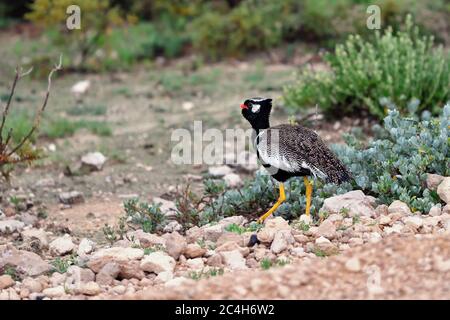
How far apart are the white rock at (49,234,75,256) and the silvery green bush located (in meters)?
0.92

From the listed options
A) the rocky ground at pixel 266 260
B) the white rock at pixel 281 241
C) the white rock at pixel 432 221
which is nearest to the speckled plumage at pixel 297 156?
the rocky ground at pixel 266 260

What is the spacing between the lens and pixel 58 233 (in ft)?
22.1

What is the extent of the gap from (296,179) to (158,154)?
2.59m

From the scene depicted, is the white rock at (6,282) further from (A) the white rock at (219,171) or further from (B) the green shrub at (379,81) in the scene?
(B) the green shrub at (379,81)

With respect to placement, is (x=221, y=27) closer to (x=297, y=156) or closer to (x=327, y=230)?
(x=297, y=156)

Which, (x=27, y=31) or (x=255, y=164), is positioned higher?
(x=27, y=31)

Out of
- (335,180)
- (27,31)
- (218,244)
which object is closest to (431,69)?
(335,180)

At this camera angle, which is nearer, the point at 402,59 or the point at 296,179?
the point at 296,179

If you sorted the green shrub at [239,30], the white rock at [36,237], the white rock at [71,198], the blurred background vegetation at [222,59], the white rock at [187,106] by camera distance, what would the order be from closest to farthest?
1. the white rock at [36,237]
2. the white rock at [71,198]
3. the blurred background vegetation at [222,59]
4. the white rock at [187,106]
5. the green shrub at [239,30]

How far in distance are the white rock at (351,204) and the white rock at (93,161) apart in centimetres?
307

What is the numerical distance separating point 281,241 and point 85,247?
1361mm

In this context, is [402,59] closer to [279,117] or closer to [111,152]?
[279,117]

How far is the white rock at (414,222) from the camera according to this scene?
17.6 feet
